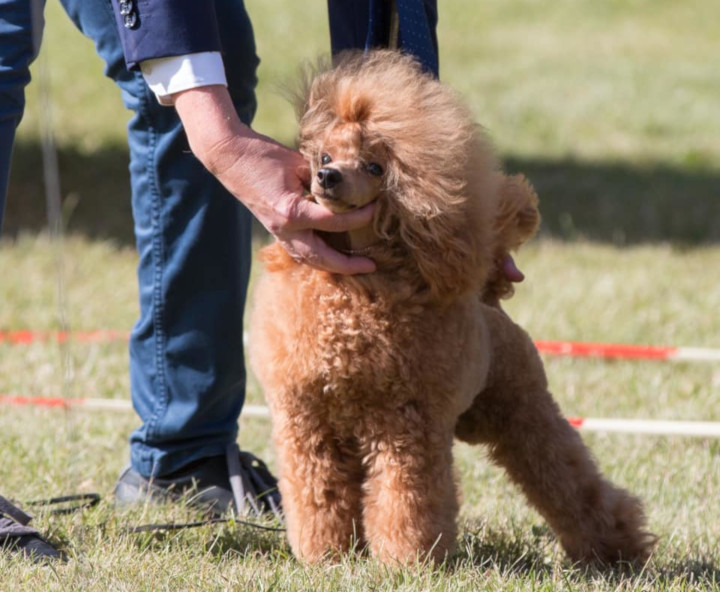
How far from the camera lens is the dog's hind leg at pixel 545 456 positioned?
239 cm

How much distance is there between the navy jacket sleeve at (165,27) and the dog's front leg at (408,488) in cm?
80

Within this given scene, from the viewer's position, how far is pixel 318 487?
2.18m

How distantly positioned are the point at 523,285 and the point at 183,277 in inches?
124

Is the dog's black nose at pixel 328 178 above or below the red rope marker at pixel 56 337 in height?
above

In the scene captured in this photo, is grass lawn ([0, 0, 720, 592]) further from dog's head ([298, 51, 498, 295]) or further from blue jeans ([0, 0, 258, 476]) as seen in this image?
dog's head ([298, 51, 498, 295])

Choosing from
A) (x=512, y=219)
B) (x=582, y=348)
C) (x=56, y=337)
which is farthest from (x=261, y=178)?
(x=56, y=337)

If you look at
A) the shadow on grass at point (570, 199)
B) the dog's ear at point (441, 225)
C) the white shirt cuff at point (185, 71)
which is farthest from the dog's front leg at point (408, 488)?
the shadow on grass at point (570, 199)

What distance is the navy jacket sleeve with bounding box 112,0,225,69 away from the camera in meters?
2.01

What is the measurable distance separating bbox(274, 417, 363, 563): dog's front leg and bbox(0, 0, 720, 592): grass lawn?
6 cm

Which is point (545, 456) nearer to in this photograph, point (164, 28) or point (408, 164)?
point (408, 164)

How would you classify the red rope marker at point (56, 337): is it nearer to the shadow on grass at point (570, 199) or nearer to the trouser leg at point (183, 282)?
the trouser leg at point (183, 282)

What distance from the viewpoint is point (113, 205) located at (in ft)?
25.0

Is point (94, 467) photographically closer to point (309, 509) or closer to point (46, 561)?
point (46, 561)

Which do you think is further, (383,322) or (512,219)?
(512,219)
